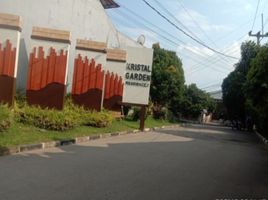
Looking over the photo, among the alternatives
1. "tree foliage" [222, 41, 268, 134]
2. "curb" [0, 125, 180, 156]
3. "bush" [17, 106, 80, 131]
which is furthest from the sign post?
"bush" [17, 106, 80, 131]

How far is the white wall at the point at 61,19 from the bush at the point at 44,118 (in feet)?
14.2

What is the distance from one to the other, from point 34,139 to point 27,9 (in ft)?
30.4

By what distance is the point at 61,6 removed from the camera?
24672mm

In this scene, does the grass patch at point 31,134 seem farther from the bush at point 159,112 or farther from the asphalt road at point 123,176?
the bush at point 159,112

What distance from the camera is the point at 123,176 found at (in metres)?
10.4

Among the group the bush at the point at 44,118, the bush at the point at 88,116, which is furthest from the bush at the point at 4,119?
the bush at the point at 88,116

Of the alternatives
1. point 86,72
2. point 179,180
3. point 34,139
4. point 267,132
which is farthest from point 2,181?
point 267,132

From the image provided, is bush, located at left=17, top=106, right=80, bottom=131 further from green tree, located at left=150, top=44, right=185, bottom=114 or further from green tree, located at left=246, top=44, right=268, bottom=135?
green tree, located at left=150, top=44, right=185, bottom=114

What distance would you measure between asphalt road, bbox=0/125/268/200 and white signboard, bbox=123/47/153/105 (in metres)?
13.2

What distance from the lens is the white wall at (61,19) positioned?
22391 mm

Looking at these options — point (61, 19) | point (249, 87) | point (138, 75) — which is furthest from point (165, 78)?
point (61, 19)

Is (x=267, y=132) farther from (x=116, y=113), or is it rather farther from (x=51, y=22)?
(x=51, y=22)

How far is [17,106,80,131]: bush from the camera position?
18062 millimetres

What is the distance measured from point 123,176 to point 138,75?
1846 centimetres
